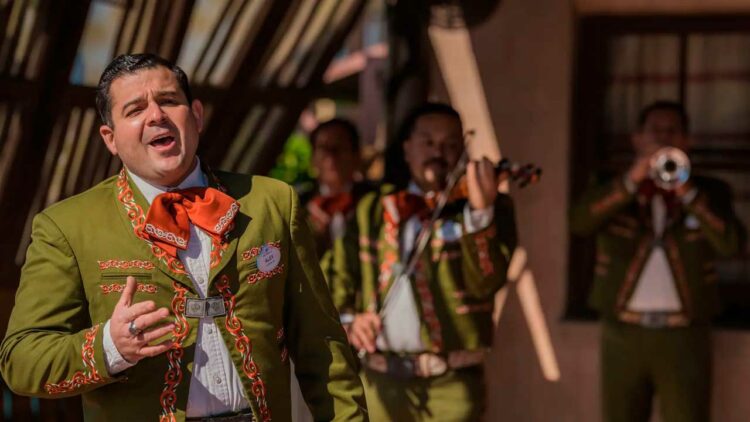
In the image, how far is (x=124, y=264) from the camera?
2.85m

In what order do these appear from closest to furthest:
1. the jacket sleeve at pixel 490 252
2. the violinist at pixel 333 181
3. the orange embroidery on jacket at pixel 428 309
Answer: the jacket sleeve at pixel 490 252, the orange embroidery on jacket at pixel 428 309, the violinist at pixel 333 181

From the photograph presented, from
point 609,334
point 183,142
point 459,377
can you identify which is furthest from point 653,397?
point 183,142

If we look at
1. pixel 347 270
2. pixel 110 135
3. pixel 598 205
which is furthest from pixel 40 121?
pixel 110 135

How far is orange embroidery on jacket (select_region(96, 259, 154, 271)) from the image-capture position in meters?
2.84

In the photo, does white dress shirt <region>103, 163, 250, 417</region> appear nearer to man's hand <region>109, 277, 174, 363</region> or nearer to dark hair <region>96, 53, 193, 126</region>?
man's hand <region>109, 277, 174, 363</region>

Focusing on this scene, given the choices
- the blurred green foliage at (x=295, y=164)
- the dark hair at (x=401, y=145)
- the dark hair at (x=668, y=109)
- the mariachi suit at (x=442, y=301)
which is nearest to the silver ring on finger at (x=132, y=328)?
the mariachi suit at (x=442, y=301)

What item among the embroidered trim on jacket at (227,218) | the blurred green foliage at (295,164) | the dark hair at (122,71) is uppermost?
the dark hair at (122,71)

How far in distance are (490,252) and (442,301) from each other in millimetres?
300

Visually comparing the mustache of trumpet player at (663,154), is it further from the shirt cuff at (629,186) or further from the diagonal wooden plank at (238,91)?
the diagonal wooden plank at (238,91)

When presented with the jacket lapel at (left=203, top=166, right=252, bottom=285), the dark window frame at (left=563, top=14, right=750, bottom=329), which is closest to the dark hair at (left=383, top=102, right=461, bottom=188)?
the dark window frame at (left=563, top=14, right=750, bottom=329)

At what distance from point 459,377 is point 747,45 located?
2464 mm

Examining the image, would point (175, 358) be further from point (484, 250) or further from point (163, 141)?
point (484, 250)

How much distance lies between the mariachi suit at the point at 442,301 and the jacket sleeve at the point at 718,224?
0.99 metres

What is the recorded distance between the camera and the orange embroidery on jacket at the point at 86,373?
270 centimetres
